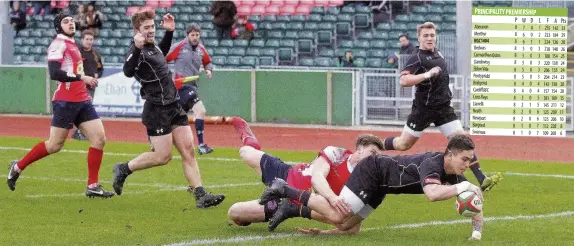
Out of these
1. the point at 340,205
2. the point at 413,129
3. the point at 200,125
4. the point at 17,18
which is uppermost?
the point at 17,18

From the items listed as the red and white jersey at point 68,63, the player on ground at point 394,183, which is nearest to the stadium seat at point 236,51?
the red and white jersey at point 68,63

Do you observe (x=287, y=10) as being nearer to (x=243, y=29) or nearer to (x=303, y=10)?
(x=303, y=10)

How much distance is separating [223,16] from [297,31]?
208cm

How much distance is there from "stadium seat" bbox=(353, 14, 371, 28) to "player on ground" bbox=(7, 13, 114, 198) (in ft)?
62.4

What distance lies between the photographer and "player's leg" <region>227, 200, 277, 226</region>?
436 inches

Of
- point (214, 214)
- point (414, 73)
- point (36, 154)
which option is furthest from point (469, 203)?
point (36, 154)

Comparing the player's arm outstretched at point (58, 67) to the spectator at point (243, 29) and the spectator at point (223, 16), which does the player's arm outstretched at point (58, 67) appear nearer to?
the spectator at point (223, 16)

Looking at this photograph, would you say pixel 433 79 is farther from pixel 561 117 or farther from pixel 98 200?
pixel 561 117

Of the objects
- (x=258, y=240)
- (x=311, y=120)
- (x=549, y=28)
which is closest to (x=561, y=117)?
(x=549, y=28)

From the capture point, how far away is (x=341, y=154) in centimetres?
1113

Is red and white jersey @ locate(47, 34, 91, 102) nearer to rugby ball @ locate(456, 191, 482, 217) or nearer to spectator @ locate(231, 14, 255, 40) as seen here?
rugby ball @ locate(456, 191, 482, 217)

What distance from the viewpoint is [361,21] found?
32812 mm

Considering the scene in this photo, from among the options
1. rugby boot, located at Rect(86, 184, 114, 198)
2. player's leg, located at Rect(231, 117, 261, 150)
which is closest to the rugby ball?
player's leg, located at Rect(231, 117, 261, 150)

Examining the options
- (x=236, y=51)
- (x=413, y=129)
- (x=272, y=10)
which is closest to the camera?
(x=413, y=129)
